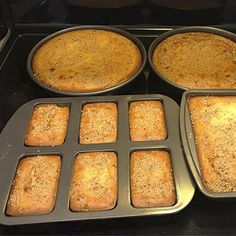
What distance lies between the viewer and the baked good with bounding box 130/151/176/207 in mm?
923

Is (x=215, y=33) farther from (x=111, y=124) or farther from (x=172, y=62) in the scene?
(x=111, y=124)

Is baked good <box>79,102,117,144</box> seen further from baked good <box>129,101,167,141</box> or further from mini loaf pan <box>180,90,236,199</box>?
mini loaf pan <box>180,90,236,199</box>

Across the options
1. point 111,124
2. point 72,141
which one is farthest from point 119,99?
point 72,141

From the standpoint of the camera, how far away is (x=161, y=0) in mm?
1457

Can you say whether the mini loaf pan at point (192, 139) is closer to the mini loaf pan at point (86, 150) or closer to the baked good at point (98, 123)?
the mini loaf pan at point (86, 150)

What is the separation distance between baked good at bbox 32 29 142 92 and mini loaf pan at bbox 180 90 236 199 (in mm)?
296

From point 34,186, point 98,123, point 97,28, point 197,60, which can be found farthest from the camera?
point 97,28

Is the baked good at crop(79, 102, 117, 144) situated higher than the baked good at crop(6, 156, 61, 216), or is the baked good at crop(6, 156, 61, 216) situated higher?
the baked good at crop(79, 102, 117, 144)

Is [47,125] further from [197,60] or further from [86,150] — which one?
[197,60]

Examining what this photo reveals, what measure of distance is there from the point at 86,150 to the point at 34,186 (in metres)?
0.20

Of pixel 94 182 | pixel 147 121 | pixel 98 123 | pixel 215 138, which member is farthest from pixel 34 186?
pixel 215 138

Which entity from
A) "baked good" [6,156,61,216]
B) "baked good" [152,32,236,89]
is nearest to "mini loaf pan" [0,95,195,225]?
"baked good" [6,156,61,216]

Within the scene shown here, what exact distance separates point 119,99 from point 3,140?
435 millimetres

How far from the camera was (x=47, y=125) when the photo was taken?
115 cm
